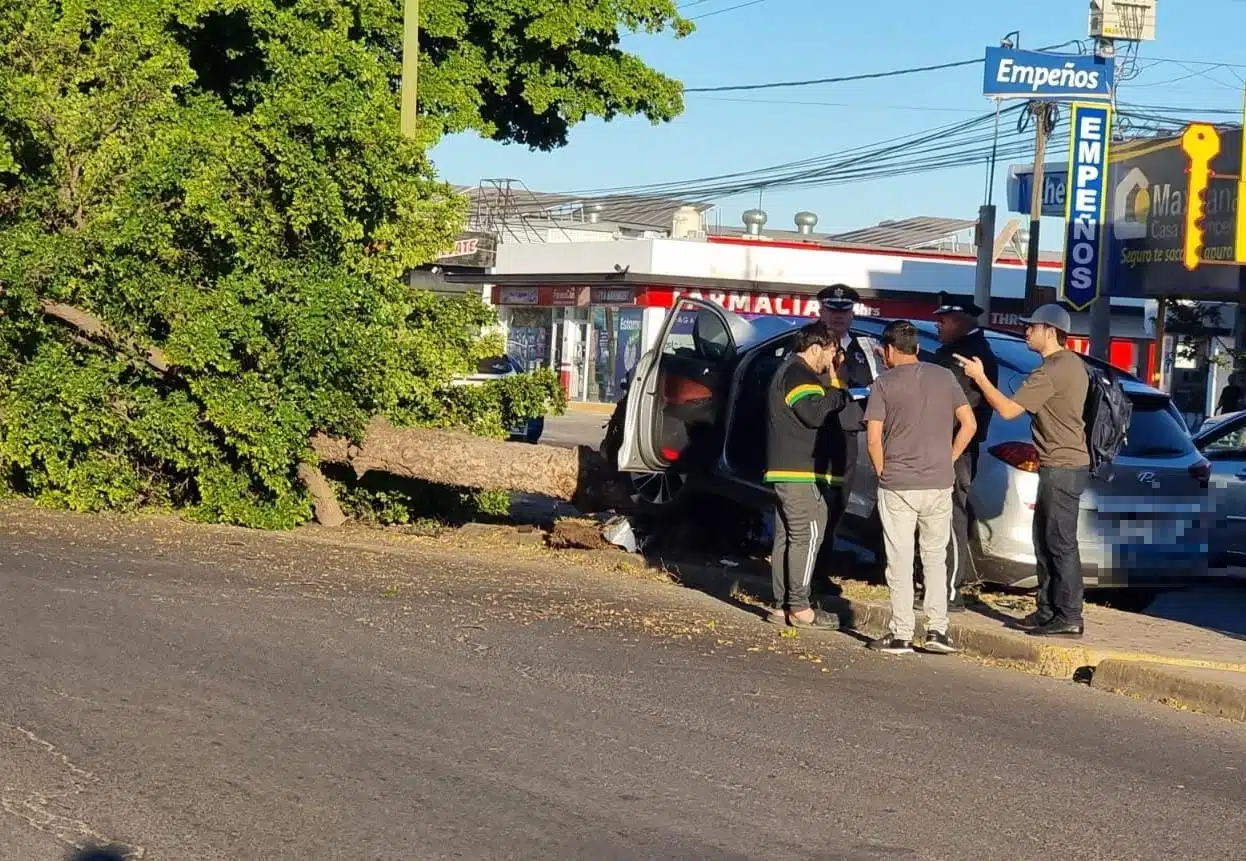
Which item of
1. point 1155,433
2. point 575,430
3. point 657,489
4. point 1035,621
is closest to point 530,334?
point 575,430

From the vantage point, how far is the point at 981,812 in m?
5.96

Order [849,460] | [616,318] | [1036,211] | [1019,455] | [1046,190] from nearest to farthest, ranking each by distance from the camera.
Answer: [849,460] < [1019,455] < [1036,211] < [1046,190] < [616,318]

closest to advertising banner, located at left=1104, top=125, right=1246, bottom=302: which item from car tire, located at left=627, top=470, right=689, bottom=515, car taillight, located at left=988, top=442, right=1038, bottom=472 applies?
car tire, located at left=627, top=470, right=689, bottom=515

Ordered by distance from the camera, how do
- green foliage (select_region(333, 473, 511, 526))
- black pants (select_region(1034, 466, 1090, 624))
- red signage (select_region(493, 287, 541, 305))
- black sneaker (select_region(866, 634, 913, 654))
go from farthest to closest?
red signage (select_region(493, 287, 541, 305)) → green foliage (select_region(333, 473, 511, 526)) → black pants (select_region(1034, 466, 1090, 624)) → black sneaker (select_region(866, 634, 913, 654))

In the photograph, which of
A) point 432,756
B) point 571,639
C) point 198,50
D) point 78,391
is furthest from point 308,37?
point 432,756

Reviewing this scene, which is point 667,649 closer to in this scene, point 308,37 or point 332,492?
point 332,492

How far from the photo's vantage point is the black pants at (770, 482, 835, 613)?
9852mm

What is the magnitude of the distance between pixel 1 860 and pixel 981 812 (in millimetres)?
3284

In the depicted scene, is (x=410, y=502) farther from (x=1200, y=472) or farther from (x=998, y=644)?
(x=1200, y=472)

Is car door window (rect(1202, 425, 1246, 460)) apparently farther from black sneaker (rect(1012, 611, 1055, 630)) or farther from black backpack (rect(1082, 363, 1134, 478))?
black sneaker (rect(1012, 611, 1055, 630))

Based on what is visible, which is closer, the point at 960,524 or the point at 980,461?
the point at 960,524

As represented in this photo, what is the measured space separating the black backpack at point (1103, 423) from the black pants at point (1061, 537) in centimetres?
12

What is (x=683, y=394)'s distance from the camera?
479 inches

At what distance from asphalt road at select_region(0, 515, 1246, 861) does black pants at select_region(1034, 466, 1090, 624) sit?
27.4 inches
